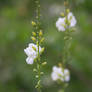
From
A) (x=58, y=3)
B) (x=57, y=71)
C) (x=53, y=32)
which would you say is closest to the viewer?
(x=57, y=71)

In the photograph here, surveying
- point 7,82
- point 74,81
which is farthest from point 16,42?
point 74,81

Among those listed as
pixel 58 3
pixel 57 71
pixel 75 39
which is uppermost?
pixel 58 3

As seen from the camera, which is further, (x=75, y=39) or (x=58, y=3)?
(x=58, y=3)

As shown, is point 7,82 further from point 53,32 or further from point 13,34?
point 53,32

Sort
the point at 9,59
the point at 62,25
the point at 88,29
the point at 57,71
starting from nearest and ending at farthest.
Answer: the point at 62,25, the point at 57,71, the point at 88,29, the point at 9,59

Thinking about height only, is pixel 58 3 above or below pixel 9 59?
above

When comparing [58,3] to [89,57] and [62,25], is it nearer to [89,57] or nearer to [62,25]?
[89,57]

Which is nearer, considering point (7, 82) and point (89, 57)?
point (89, 57)

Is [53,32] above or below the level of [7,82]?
above

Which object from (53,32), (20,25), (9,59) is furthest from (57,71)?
(9,59)

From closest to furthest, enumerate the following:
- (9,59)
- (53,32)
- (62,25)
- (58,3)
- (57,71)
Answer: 1. (62,25)
2. (57,71)
3. (53,32)
4. (9,59)
5. (58,3)
